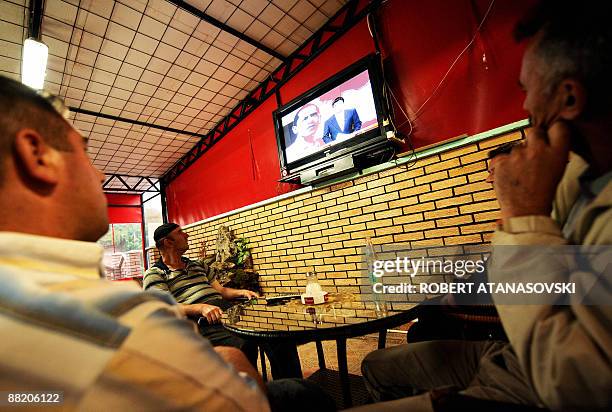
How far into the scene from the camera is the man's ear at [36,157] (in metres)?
0.60

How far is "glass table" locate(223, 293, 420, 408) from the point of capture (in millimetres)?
1194

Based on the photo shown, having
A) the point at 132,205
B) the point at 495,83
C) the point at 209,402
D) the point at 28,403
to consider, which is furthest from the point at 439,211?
the point at 132,205

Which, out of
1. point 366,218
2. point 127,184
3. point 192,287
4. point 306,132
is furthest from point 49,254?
point 127,184

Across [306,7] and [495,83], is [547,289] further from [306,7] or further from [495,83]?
[306,7]

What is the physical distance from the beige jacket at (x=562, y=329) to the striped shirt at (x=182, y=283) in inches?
88.1

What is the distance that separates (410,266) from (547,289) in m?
2.37

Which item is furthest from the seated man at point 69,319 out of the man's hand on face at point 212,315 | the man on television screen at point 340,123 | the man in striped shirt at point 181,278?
the man on television screen at point 340,123

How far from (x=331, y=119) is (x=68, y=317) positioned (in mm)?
3152

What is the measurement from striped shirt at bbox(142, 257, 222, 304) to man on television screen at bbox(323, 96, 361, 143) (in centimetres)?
204

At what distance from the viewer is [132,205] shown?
8680 mm

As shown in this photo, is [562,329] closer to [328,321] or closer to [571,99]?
[571,99]

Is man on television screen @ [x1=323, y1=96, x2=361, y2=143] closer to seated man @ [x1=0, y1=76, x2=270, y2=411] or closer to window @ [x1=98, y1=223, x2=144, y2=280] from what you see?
seated man @ [x1=0, y1=76, x2=270, y2=411]

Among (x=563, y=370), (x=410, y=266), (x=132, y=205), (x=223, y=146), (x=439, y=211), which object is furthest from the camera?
(x=132, y=205)

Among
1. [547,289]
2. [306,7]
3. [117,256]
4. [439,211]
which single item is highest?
[306,7]
